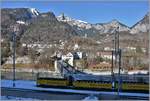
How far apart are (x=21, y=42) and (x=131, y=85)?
2276 inches

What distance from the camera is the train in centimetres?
2341

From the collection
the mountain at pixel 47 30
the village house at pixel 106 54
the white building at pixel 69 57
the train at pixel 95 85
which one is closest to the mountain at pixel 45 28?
the mountain at pixel 47 30

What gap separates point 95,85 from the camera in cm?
2442

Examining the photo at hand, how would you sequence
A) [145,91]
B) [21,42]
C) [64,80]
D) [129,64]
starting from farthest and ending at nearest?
[21,42]
[129,64]
[64,80]
[145,91]

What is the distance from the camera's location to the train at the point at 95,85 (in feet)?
76.8

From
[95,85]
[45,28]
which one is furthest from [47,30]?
[95,85]

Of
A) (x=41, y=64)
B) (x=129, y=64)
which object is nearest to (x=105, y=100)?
(x=129, y=64)

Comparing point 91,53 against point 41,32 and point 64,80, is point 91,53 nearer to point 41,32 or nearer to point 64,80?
point 41,32

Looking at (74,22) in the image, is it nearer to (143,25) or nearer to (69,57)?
A: (69,57)

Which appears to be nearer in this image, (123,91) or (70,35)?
(123,91)

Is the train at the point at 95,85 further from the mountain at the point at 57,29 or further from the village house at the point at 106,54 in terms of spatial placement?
the mountain at the point at 57,29

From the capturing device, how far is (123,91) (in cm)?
2319

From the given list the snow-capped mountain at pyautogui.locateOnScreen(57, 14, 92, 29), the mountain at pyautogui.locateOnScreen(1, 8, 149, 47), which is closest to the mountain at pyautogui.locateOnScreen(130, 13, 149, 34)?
the mountain at pyautogui.locateOnScreen(1, 8, 149, 47)

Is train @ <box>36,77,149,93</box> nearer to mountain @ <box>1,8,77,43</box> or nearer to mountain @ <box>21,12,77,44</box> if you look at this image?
mountain @ <box>1,8,77,43</box>
